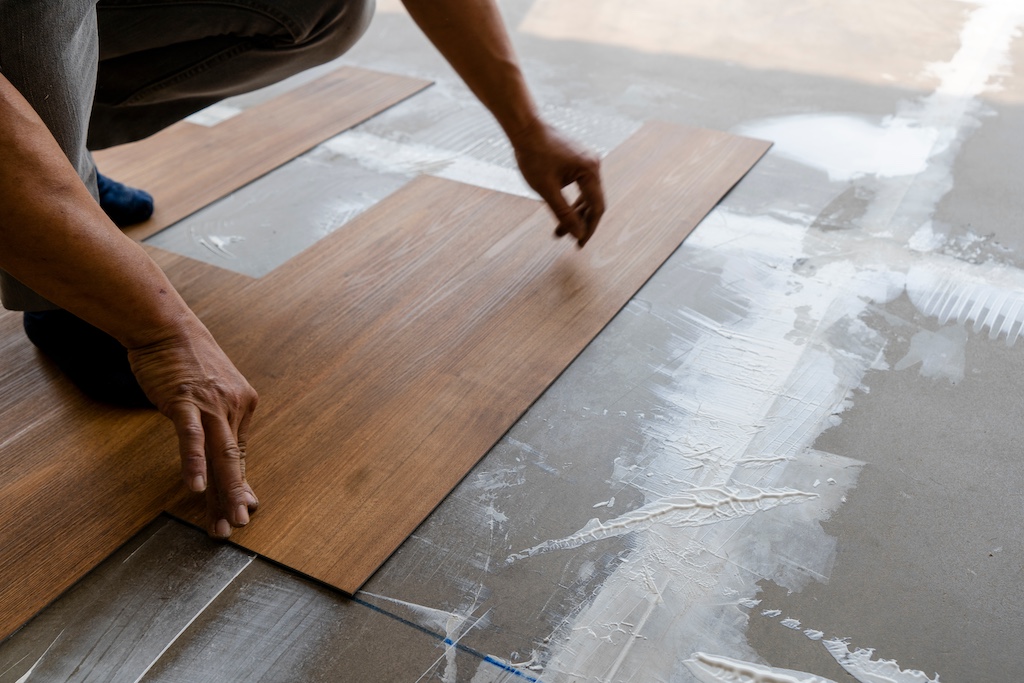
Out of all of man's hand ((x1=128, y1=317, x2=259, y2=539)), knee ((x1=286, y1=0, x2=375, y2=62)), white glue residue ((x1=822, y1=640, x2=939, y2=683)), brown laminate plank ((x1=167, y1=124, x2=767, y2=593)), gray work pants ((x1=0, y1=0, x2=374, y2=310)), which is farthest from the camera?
knee ((x1=286, y1=0, x2=375, y2=62))

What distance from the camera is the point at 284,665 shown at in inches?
44.2

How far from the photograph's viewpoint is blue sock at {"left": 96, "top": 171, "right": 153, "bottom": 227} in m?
2.05

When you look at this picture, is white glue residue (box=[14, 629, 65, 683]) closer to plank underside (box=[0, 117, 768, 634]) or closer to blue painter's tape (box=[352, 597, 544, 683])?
plank underside (box=[0, 117, 768, 634])

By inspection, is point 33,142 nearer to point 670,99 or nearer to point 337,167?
point 337,167

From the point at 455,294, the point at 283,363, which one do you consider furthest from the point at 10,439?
the point at 455,294

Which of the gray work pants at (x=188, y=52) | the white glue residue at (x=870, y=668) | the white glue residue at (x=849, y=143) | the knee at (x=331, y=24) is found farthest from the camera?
the white glue residue at (x=849, y=143)

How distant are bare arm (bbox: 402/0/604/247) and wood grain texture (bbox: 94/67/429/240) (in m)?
0.77

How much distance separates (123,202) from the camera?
6.77 ft

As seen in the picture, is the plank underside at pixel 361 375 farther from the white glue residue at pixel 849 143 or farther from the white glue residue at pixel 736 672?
the white glue residue at pixel 736 672

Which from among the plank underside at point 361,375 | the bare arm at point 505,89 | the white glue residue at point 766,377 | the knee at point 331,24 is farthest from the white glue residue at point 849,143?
the knee at point 331,24

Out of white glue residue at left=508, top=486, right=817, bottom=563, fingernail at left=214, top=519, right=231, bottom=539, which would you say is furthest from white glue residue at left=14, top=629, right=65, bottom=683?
white glue residue at left=508, top=486, right=817, bottom=563

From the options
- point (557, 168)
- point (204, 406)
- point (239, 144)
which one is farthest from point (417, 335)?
point (239, 144)

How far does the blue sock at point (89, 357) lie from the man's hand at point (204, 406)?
0.31 metres

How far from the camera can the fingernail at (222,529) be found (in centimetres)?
129
